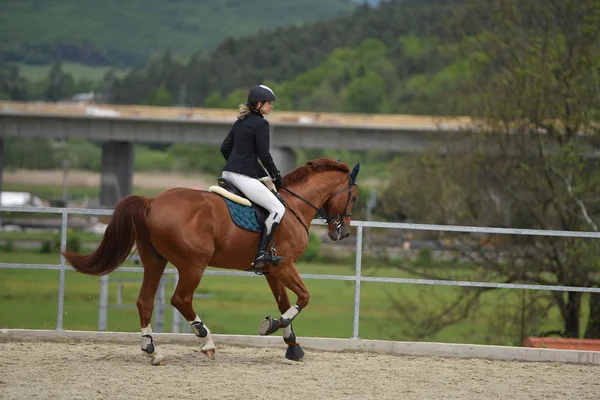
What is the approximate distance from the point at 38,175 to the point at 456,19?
90.5 metres

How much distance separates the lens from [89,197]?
107 meters

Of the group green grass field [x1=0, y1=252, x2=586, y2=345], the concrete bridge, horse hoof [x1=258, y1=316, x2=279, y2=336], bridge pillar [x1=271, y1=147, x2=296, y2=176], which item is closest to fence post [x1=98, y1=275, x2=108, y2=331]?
green grass field [x1=0, y1=252, x2=586, y2=345]

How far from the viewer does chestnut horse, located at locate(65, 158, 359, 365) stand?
9.36 m

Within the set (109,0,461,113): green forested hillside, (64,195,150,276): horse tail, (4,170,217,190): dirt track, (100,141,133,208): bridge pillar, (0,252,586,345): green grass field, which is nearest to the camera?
(64,195,150,276): horse tail

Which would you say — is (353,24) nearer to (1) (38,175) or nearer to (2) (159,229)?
(1) (38,175)

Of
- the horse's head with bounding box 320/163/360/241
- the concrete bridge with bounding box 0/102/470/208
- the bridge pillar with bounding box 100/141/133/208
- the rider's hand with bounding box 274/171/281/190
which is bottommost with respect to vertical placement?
the horse's head with bounding box 320/163/360/241

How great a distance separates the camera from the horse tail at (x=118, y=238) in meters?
9.35

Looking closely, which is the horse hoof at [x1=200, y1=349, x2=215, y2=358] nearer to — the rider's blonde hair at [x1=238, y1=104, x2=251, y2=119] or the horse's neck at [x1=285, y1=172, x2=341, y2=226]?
the horse's neck at [x1=285, y1=172, x2=341, y2=226]

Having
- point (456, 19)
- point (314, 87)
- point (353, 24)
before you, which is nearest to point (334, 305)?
point (456, 19)

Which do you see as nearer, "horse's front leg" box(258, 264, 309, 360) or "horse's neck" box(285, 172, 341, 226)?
"horse's front leg" box(258, 264, 309, 360)

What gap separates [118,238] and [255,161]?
1577 millimetres

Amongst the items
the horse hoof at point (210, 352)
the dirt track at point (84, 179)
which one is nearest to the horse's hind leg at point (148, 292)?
the horse hoof at point (210, 352)

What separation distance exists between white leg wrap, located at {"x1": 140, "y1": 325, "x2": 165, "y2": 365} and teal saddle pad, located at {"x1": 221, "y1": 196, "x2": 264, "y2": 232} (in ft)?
4.46

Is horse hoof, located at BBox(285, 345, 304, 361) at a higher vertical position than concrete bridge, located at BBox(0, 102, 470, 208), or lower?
lower
